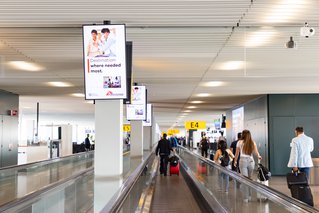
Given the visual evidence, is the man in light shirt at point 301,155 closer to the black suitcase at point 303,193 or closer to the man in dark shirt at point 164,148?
the black suitcase at point 303,193

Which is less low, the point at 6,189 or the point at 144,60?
the point at 144,60

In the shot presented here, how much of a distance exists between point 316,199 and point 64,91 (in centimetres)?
1210

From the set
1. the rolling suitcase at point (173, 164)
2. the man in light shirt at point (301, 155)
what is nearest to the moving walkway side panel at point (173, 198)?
the rolling suitcase at point (173, 164)

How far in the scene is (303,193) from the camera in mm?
7730

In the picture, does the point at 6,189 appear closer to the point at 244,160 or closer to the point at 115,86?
the point at 115,86

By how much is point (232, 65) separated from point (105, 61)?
5.69 meters

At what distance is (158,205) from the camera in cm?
1198

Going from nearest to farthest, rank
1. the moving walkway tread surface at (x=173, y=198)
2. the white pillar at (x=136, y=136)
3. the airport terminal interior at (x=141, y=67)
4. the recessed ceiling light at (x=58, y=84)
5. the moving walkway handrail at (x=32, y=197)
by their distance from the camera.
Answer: the moving walkway handrail at (x=32, y=197) < the airport terminal interior at (x=141, y=67) < the moving walkway tread surface at (x=173, y=198) < the recessed ceiling light at (x=58, y=84) < the white pillar at (x=136, y=136)

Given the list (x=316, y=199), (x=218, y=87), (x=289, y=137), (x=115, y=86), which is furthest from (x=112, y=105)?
(x=289, y=137)

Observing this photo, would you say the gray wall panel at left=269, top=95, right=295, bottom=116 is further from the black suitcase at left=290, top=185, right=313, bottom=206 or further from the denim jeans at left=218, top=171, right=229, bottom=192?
the black suitcase at left=290, top=185, right=313, bottom=206

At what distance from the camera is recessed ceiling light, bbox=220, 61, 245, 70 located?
12.1m

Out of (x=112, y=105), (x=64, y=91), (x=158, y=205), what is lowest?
(x=158, y=205)

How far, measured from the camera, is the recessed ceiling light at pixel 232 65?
1205cm

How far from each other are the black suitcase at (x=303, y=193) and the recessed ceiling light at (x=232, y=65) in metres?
4.96
